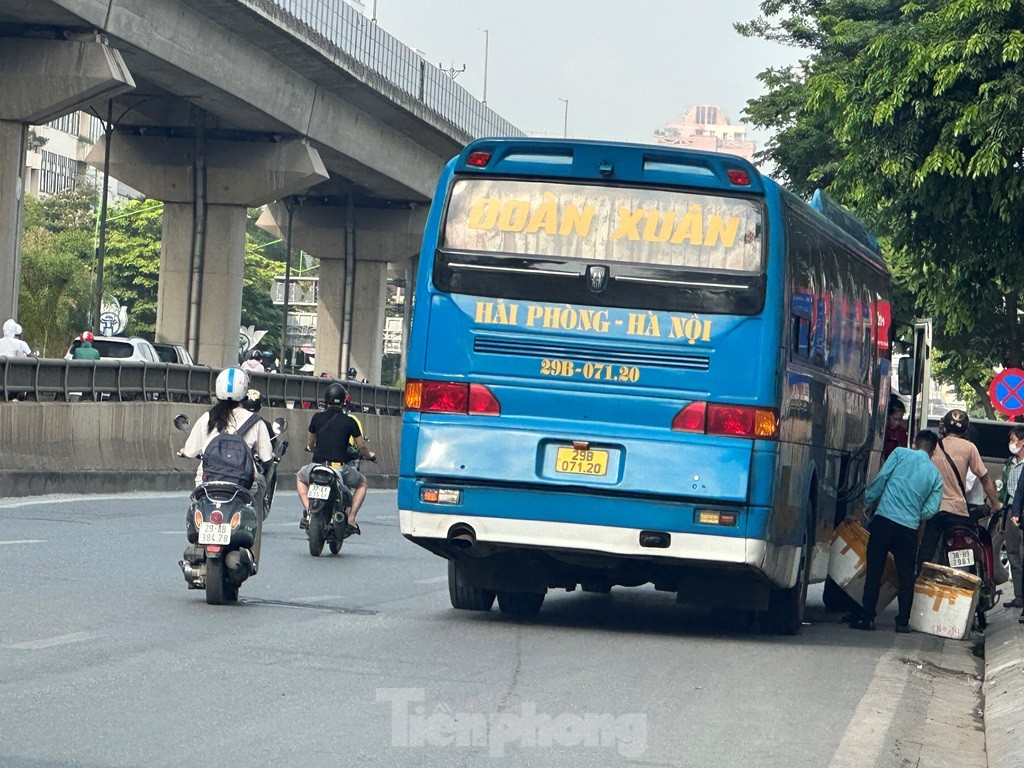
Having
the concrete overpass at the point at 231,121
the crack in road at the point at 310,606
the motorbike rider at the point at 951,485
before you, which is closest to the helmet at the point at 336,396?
the crack in road at the point at 310,606

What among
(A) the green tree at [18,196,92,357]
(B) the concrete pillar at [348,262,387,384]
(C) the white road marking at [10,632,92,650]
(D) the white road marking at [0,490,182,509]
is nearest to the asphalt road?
(C) the white road marking at [10,632,92,650]

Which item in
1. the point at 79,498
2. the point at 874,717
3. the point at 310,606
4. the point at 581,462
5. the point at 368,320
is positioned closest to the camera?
the point at 874,717

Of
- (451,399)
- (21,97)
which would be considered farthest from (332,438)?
(21,97)

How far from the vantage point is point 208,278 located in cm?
4856

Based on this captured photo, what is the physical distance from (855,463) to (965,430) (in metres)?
1.29

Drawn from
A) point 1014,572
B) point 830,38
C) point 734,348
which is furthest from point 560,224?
point 830,38

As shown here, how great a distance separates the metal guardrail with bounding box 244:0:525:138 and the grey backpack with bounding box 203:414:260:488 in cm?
2378

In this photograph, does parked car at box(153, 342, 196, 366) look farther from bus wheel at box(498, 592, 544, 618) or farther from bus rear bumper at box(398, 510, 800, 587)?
bus rear bumper at box(398, 510, 800, 587)

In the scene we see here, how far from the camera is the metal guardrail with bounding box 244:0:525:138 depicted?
1534 inches

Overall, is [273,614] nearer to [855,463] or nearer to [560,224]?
[560,224]

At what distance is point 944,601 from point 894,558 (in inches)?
18.9

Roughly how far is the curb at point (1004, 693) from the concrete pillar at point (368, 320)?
165ft

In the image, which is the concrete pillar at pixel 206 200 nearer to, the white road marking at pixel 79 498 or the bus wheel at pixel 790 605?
the white road marking at pixel 79 498

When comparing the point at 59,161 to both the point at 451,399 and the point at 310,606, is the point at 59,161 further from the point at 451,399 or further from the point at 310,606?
the point at 451,399
